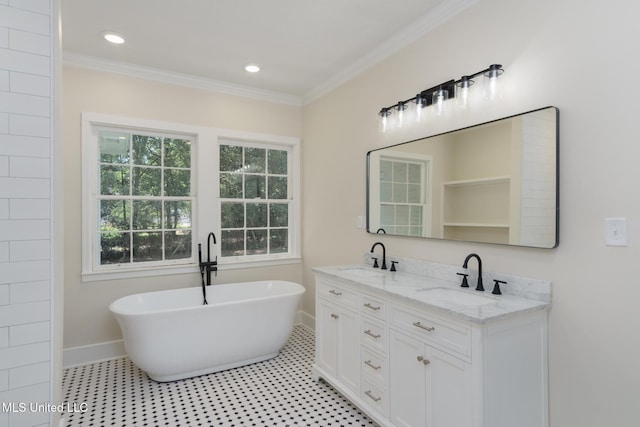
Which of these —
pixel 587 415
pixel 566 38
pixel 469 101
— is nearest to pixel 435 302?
pixel 587 415

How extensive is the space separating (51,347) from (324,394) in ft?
5.88

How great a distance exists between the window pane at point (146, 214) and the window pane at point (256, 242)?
3.18 feet

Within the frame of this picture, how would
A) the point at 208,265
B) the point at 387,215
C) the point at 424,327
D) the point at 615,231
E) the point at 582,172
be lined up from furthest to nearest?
the point at 208,265, the point at 387,215, the point at 424,327, the point at 582,172, the point at 615,231

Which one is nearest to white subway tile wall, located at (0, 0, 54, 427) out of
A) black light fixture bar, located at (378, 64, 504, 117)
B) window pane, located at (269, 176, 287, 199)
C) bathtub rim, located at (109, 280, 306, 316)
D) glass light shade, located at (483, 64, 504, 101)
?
bathtub rim, located at (109, 280, 306, 316)

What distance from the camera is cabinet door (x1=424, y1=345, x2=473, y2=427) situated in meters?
1.63

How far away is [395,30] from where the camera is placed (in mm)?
2682

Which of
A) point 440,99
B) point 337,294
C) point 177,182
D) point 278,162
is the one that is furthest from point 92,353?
point 440,99

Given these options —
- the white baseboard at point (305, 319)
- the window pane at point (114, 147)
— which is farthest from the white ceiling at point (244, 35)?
the white baseboard at point (305, 319)

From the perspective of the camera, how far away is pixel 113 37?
278 cm

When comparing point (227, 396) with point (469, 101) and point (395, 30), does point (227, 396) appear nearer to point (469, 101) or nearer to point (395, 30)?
point (469, 101)

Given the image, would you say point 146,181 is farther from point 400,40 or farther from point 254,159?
point 400,40

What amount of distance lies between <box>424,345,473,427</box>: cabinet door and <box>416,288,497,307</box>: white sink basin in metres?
0.27

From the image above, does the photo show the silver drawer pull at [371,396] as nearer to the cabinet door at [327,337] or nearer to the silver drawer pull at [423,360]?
the cabinet door at [327,337]

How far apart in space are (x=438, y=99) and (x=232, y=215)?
8.25 ft
